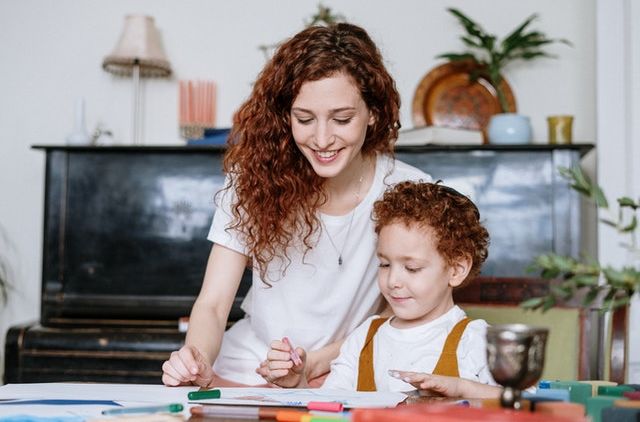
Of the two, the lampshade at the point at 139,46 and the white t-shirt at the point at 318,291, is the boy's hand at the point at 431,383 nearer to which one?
the white t-shirt at the point at 318,291

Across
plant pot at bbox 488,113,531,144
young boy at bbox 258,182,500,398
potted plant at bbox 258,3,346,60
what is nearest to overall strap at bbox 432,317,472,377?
young boy at bbox 258,182,500,398

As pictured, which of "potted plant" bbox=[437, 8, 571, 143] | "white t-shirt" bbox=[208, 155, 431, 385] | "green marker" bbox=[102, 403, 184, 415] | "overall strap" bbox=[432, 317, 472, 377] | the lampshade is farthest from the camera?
the lampshade

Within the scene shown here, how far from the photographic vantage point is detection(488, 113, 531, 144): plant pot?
Answer: 3.19 metres

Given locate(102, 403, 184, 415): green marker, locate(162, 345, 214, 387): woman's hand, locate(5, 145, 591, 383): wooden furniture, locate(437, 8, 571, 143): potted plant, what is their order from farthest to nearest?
locate(437, 8, 571, 143): potted plant, locate(5, 145, 591, 383): wooden furniture, locate(162, 345, 214, 387): woman's hand, locate(102, 403, 184, 415): green marker

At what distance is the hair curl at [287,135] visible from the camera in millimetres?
1890

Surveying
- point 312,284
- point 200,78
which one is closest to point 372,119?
point 312,284

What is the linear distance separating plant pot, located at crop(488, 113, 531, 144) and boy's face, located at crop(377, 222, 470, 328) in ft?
4.91

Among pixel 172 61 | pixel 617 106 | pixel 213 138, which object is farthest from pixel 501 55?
pixel 172 61

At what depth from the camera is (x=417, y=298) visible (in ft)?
5.76

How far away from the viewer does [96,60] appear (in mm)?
3758

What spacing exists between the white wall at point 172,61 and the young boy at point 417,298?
1.82 meters

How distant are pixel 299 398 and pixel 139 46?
2.48m

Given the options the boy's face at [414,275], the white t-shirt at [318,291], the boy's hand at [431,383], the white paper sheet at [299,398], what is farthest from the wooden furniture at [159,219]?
the boy's hand at [431,383]

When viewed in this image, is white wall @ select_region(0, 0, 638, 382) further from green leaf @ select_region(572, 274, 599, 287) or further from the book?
green leaf @ select_region(572, 274, 599, 287)
